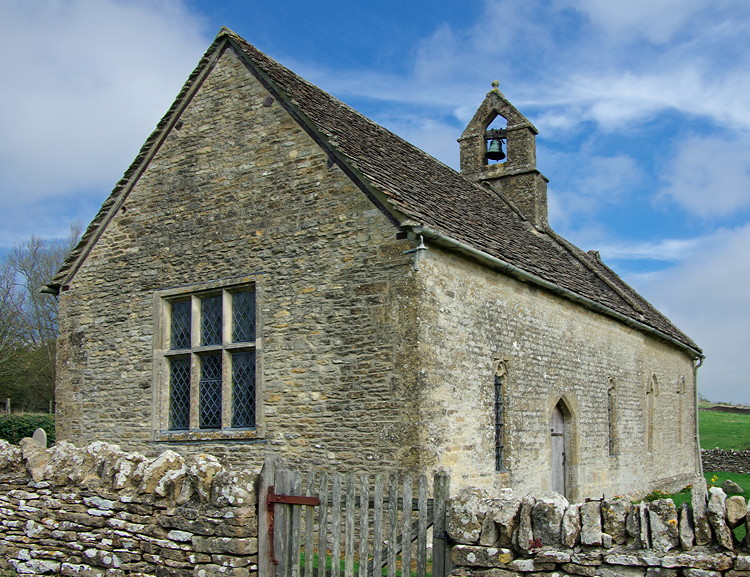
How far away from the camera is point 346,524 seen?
639 cm

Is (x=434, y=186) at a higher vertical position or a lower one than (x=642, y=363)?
higher

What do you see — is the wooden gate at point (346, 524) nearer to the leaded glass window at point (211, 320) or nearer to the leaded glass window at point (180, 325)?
the leaded glass window at point (211, 320)

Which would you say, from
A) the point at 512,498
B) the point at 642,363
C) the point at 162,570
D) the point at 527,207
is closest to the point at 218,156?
the point at 162,570

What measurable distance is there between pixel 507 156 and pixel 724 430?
92.2ft

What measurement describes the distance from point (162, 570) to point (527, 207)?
50.8ft

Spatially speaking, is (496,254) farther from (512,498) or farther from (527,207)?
(527,207)

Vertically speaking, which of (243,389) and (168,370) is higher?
(168,370)

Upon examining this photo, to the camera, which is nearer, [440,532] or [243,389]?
[440,532]

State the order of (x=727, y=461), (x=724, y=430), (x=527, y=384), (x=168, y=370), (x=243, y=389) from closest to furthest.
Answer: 1. (x=243, y=389)
2. (x=527, y=384)
3. (x=168, y=370)
4. (x=727, y=461)
5. (x=724, y=430)

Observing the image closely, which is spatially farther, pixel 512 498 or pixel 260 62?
pixel 260 62

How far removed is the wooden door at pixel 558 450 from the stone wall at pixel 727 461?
691 inches

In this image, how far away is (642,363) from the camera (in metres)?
18.9

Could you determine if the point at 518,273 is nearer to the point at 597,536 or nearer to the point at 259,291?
the point at 259,291

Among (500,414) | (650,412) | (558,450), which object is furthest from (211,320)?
(650,412)
